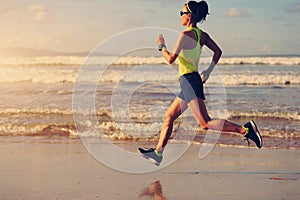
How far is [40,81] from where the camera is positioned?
103 feet

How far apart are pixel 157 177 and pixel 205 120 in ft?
5.52

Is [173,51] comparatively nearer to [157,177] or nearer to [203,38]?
[203,38]

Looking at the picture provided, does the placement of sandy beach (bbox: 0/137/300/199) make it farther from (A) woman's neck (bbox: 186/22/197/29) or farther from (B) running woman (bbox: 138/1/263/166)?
(A) woman's neck (bbox: 186/22/197/29)

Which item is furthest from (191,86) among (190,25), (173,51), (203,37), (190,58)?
(190,25)

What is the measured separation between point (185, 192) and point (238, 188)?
71 cm

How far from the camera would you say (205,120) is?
22.9ft

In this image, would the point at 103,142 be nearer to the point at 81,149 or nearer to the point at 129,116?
the point at 81,149

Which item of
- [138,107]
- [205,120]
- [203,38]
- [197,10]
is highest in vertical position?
[197,10]

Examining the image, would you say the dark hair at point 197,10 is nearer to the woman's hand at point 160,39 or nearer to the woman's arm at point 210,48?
the woman's arm at point 210,48

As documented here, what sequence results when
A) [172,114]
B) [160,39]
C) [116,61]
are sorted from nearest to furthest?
[160,39], [172,114], [116,61]

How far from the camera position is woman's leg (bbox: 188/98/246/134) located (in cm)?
682

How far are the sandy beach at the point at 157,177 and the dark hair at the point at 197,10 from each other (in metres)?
2.13

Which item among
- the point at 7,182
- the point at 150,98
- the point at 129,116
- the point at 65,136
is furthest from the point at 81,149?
the point at 150,98

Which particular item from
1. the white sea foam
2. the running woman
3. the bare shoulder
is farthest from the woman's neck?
the white sea foam
